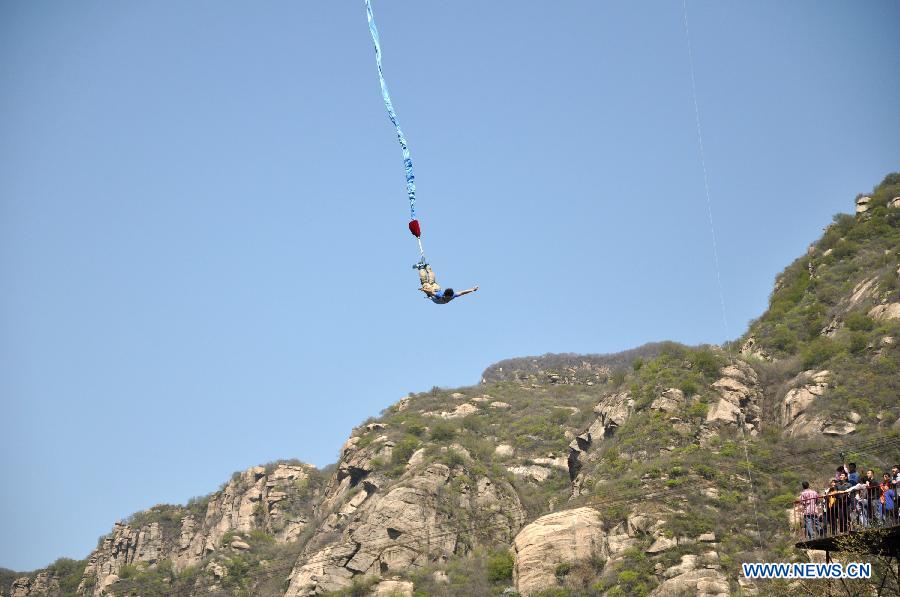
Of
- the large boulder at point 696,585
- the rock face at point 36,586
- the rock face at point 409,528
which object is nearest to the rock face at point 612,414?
the rock face at point 409,528

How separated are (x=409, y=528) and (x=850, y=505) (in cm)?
4131

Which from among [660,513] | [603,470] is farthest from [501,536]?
[660,513]

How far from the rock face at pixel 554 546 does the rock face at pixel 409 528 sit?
10980 mm

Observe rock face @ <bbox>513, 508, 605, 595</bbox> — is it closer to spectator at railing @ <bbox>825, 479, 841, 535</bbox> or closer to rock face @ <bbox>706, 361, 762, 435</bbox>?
rock face @ <bbox>706, 361, 762, 435</bbox>

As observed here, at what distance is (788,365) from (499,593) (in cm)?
2541

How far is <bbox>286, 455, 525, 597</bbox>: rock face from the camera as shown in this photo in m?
66.1

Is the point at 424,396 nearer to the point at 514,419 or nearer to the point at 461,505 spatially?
the point at 514,419

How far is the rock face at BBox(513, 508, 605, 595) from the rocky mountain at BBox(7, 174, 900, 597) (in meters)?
0.10

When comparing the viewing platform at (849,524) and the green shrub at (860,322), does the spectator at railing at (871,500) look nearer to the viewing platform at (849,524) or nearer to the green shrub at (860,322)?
the viewing platform at (849,524)

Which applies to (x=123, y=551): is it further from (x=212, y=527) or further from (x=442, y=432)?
(x=442, y=432)

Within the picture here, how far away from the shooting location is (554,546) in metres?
55.7

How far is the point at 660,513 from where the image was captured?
2184 inches

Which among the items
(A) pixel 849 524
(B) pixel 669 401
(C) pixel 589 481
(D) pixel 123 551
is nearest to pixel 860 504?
(A) pixel 849 524

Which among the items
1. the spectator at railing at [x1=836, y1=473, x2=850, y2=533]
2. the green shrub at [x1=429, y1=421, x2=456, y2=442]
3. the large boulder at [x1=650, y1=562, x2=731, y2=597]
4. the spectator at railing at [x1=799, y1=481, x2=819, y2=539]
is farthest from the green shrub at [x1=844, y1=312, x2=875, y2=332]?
the spectator at railing at [x1=836, y1=473, x2=850, y2=533]
